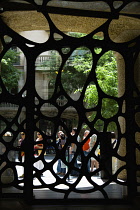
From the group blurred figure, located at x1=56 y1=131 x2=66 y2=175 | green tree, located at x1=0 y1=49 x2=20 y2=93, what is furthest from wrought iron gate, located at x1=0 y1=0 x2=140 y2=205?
green tree, located at x1=0 y1=49 x2=20 y2=93

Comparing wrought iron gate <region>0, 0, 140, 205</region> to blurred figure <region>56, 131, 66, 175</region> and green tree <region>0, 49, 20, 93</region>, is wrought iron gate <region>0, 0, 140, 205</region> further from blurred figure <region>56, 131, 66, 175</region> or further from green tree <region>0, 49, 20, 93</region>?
green tree <region>0, 49, 20, 93</region>

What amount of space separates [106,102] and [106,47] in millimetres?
12256

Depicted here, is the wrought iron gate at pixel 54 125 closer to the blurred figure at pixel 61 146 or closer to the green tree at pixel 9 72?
the blurred figure at pixel 61 146

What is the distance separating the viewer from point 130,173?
26.2 feet

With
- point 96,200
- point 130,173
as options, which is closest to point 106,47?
point 130,173

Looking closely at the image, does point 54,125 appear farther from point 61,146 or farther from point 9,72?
point 9,72

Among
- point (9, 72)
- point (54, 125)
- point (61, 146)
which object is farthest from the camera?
point (9, 72)

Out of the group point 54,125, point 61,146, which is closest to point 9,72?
point 61,146

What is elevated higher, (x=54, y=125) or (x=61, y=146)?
(x=54, y=125)

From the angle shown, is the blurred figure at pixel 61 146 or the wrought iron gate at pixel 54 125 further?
the blurred figure at pixel 61 146

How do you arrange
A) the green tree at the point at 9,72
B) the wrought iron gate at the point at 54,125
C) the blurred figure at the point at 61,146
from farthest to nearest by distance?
the green tree at the point at 9,72 < the blurred figure at the point at 61,146 < the wrought iron gate at the point at 54,125

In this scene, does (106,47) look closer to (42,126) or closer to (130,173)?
(130,173)

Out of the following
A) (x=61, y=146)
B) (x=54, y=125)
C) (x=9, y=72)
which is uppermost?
(x=9, y=72)

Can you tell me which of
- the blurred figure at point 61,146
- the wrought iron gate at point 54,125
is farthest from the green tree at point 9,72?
the wrought iron gate at point 54,125
